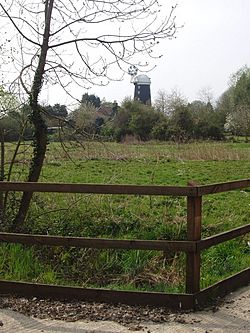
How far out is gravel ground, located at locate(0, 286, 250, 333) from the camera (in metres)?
4.12

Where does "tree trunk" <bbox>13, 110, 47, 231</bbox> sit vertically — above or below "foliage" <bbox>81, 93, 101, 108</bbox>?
below

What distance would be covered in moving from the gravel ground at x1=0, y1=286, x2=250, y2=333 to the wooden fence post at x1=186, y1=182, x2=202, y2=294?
272 millimetres

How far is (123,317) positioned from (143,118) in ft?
138

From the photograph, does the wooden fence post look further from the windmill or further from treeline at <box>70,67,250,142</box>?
treeline at <box>70,67,250,142</box>

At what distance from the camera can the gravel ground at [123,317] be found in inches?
162

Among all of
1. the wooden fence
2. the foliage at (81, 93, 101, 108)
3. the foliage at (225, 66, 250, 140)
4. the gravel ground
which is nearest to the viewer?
the gravel ground

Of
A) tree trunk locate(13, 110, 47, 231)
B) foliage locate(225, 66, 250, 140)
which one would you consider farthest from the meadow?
foliage locate(225, 66, 250, 140)

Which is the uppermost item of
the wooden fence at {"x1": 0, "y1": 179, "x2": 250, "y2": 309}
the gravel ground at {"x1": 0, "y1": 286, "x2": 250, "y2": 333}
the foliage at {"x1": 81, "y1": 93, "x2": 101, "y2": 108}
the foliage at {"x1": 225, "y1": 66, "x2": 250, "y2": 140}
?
the foliage at {"x1": 225, "y1": 66, "x2": 250, "y2": 140}

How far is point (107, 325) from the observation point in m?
4.19

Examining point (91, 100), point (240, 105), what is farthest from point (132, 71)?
point (240, 105)

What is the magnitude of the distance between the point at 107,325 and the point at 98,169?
1439 centimetres

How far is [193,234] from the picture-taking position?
181 inches

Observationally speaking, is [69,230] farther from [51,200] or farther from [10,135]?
[10,135]

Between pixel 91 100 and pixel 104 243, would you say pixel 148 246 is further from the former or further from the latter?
pixel 91 100
